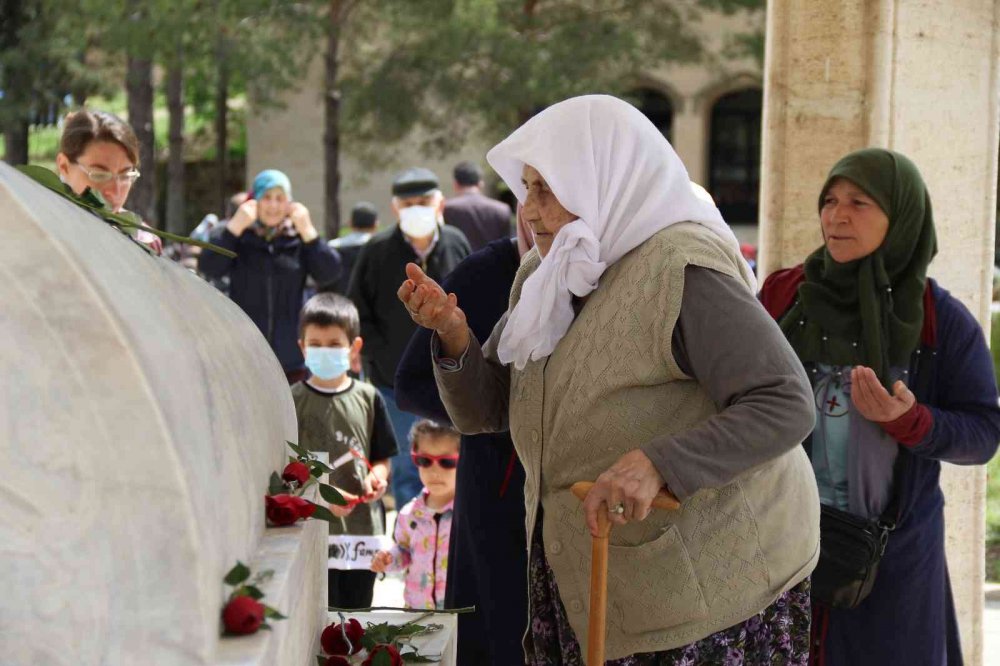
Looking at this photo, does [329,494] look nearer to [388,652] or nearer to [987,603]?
[388,652]

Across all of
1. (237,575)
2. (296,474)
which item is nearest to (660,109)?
(296,474)

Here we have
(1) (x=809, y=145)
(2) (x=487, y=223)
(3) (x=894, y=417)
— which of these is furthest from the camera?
(2) (x=487, y=223)

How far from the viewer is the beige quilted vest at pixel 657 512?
2.55m

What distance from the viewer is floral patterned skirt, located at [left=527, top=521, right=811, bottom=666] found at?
103 inches

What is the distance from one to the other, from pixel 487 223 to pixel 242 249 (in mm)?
2300

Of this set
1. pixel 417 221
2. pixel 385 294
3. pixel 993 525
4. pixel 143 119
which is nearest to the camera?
pixel 385 294

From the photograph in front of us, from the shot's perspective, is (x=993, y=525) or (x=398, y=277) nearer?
(x=398, y=277)

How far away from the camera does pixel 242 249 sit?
6.71 m

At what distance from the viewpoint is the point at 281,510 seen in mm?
2164

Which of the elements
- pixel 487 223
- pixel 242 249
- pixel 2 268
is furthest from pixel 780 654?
pixel 487 223

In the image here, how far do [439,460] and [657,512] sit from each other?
7.28ft

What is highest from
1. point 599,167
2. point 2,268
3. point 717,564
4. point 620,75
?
point 620,75

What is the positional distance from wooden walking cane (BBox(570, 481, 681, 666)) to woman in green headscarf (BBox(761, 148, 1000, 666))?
1126 mm

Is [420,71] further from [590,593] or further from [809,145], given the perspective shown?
[590,593]
